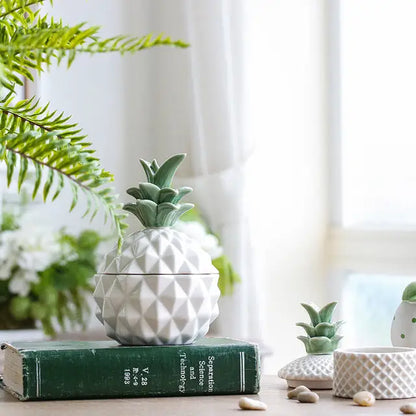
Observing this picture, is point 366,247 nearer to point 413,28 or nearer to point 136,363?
point 413,28

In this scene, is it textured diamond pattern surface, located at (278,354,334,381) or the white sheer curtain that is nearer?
textured diamond pattern surface, located at (278,354,334,381)

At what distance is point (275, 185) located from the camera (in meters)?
3.20

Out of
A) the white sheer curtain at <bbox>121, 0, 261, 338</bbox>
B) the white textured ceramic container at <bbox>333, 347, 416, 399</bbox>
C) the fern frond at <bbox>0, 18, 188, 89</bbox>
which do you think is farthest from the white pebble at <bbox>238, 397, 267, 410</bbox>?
the white sheer curtain at <bbox>121, 0, 261, 338</bbox>

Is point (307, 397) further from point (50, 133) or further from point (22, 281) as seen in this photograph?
point (22, 281)

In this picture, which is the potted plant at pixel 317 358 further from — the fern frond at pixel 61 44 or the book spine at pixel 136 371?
the fern frond at pixel 61 44

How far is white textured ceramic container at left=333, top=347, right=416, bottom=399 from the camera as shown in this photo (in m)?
0.94

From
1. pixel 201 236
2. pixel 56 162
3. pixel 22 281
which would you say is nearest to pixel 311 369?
pixel 56 162

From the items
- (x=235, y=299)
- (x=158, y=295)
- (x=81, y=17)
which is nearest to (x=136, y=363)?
(x=158, y=295)

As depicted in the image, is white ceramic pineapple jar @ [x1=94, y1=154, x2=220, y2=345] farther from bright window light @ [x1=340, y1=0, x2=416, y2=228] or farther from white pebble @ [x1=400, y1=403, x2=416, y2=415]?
bright window light @ [x1=340, y1=0, x2=416, y2=228]

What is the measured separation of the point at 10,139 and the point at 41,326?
164 cm

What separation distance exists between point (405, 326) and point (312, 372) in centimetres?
13

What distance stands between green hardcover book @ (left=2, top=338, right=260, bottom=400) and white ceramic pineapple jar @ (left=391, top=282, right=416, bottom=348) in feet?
0.66

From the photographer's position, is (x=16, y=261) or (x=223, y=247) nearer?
(x=16, y=261)

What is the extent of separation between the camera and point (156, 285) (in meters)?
0.98
